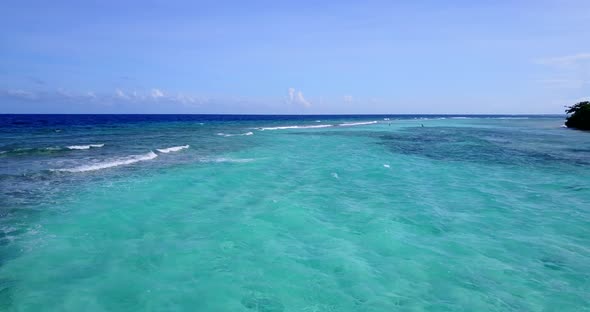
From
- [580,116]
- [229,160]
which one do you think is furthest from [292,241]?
[580,116]

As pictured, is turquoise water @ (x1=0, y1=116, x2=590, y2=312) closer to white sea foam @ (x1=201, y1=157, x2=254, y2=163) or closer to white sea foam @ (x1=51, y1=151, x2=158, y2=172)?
white sea foam @ (x1=51, y1=151, x2=158, y2=172)

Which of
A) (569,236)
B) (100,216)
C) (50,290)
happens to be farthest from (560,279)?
(100,216)

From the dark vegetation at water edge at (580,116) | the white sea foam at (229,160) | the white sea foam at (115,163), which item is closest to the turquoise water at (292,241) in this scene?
the white sea foam at (115,163)

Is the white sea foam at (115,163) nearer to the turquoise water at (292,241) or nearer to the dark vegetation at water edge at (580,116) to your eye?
the turquoise water at (292,241)

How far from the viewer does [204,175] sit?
18.1 m

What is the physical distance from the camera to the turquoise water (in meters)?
6.79

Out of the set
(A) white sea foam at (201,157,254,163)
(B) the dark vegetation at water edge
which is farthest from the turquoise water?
(B) the dark vegetation at water edge

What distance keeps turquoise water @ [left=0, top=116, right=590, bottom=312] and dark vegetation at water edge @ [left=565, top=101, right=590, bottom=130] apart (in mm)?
47026

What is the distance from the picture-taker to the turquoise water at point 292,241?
679 cm

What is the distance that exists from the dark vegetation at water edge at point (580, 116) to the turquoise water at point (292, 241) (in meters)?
47.0

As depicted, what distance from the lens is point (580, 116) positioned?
2222 inches

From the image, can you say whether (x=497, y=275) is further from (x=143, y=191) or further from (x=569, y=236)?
(x=143, y=191)

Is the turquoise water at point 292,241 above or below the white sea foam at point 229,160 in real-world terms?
below

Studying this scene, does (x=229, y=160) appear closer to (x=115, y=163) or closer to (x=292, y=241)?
(x=115, y=163)
